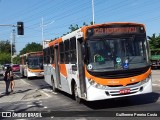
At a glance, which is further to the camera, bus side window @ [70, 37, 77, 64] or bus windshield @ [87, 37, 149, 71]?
bus side window @ [70, 37, 77, 64]

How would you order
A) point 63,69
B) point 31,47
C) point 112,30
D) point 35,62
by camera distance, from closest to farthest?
point 112,30, point 63,69, point 35,62, point 31,47

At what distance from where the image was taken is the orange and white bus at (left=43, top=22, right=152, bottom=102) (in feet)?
44.3

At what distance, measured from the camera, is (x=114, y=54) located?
45.0ft

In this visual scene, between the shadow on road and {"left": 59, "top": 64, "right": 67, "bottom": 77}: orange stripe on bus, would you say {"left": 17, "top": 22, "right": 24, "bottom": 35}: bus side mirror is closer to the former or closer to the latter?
{"left": 59, "top": 64, "right": 67, "bottom": 77}: orange stripe on bus

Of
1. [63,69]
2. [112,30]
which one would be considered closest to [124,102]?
[112,30]

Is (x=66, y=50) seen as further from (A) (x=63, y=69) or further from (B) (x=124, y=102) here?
(B) (x=124, y=102)

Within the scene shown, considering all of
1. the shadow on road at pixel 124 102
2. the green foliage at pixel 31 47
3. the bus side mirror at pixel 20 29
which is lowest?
the shadow on road at pixel 124 102

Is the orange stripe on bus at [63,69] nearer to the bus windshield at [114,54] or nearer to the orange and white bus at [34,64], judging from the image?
the bus windshield at [114,54]

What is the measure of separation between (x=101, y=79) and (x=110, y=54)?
93 centimetres

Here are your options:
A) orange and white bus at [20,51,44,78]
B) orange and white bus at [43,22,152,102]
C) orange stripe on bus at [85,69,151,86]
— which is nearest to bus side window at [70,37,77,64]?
orange and white bus at [43,22,152,102]

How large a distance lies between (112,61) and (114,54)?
0.87ft

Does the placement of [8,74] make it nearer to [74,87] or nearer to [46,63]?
[46,63]

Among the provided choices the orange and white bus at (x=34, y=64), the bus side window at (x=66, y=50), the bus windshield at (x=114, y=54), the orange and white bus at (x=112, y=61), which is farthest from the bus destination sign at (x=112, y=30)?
the orange and white bus at (x=34, y=64)

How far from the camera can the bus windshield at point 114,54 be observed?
44.7 ft
